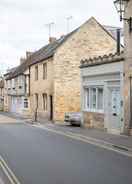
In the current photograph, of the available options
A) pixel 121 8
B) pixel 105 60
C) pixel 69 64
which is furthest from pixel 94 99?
pixel 69 64

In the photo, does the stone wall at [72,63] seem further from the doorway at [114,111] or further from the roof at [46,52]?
the doorway at [114,111]

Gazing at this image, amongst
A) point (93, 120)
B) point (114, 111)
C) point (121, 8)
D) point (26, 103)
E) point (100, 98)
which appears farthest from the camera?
point (26, 103)

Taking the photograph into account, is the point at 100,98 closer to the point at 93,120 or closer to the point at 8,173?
the point at 93,120

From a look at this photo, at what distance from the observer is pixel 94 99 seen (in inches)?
945

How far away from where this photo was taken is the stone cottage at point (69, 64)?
1378 inches

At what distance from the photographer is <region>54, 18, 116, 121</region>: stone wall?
35.0 meters

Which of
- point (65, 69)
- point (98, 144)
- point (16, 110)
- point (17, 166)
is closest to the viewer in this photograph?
point (17, 166)

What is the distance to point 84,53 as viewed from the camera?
36.2 metres

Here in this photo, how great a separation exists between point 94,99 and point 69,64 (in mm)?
12026

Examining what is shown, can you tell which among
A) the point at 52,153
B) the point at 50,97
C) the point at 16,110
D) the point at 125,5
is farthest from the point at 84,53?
the point at 52,153

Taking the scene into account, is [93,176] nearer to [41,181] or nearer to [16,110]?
[41,181]

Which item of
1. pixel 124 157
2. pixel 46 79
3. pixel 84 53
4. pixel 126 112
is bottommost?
pixel 124 157

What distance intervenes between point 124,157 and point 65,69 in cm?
2299

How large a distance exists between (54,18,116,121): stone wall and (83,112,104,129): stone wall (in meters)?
9.93
